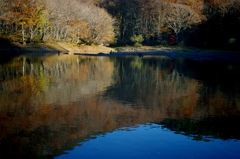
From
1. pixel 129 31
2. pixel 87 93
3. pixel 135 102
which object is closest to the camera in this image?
pixel 135 102

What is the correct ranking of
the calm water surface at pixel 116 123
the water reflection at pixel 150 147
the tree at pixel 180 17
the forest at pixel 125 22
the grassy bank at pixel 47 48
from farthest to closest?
the tree at pixel 180 17 → the forest at pixel 125 22 → the grassy bank at pixel 47 48 → the calm water surface at pixel 116 123 → the water reflection at pixel 150 147

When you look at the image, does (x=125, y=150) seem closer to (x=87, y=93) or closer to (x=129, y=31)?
(x=87, y=93)

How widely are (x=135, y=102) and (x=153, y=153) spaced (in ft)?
17.0

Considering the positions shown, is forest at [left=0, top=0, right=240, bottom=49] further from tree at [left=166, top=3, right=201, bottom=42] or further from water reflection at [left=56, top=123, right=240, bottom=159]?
water reflection at [left=56, top=123, right=240, bottom=159]

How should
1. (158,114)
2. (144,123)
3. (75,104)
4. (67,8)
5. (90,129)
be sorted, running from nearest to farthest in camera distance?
(90,129), (144,123), (158,114), (75,104), (67,8)

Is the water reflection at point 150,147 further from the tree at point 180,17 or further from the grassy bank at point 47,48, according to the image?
the tree at point 180,17

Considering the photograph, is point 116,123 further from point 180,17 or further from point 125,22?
point 125,22

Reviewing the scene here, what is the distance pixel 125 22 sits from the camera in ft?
264

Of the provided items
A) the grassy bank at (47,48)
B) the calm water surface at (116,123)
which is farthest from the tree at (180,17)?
the calm water surface at (116,123)

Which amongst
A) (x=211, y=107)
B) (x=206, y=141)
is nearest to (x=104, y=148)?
(x=206, y=141)

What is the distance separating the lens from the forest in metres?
47.2

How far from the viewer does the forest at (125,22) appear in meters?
47.2

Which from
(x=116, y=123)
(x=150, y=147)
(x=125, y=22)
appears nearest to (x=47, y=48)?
(x=125, y=22)

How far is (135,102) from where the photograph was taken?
11.3m
